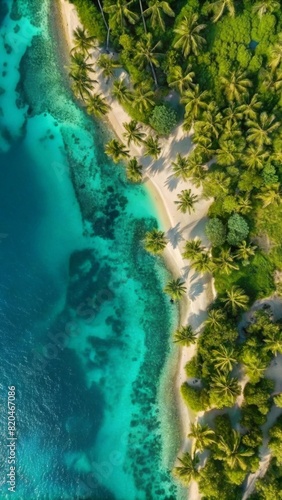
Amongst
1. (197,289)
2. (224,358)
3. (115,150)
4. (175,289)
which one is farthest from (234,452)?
(115,150)

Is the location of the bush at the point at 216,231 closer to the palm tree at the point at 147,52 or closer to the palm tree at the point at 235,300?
the palm tree at the point at 235,300

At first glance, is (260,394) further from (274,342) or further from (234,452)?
(234,452)

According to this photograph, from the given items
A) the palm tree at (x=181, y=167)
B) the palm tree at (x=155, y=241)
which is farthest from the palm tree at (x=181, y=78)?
the palm tree at (x=155, y=241)

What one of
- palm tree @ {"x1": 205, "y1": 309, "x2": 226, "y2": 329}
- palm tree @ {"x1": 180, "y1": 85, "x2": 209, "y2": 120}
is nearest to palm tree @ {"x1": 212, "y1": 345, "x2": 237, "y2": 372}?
palm tree @ {"x1": 205, "y1": 309, "x2": 226, "y2": 329}

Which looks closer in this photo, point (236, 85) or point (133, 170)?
point (236, 85)

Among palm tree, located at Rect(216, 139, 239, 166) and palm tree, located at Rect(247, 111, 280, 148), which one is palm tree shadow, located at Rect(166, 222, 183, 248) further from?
palm tree, located at Rect(247, 111, 280, 148)
